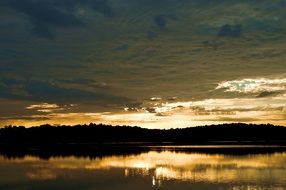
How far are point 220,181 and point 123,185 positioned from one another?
745 cm

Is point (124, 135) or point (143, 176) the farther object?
point (124, 135)

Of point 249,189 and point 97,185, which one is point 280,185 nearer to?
point 249,189

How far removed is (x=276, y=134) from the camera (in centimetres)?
17175

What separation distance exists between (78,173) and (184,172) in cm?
998

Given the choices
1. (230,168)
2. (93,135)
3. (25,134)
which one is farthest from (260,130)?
(230,168)

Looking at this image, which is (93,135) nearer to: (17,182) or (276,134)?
(276,134)

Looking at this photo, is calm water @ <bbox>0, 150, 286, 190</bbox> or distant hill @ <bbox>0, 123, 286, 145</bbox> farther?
distant hill @ <bbox>0, 123, 286, 145</bbox>

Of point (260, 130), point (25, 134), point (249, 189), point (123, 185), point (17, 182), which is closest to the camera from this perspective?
point (249, 189)

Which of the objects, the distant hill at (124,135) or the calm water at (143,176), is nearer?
the calm water at (143,176)

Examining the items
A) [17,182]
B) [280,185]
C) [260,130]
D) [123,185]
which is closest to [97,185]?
[123,185]

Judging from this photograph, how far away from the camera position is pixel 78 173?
45.9 metres

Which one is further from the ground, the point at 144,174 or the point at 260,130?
the point at 260,130

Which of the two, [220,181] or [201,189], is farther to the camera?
[220,181]

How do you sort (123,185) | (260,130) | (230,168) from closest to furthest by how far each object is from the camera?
(123,185) → (230,168) → (260,130)
